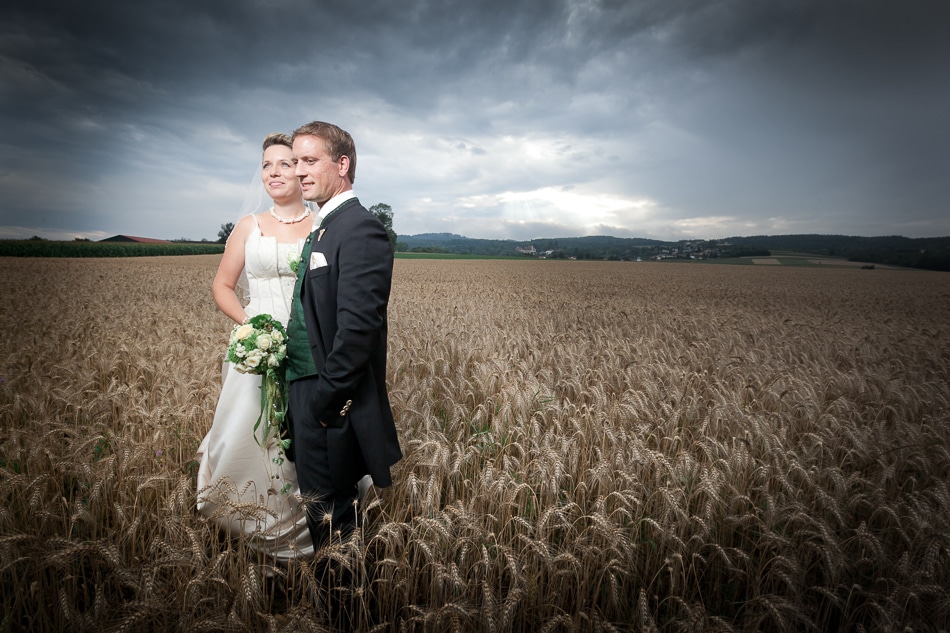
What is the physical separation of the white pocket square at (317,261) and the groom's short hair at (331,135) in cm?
45

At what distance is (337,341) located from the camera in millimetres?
2025

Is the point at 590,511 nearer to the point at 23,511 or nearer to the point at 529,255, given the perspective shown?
the point at 23,511

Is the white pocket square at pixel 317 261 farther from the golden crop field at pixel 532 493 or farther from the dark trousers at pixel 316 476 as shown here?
the golden crop field at pixel 532 493

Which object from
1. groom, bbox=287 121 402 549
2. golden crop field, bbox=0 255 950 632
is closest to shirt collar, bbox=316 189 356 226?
A: groom, bbox=287 121 402 549

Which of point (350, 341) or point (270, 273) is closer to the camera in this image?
point (350, 341)

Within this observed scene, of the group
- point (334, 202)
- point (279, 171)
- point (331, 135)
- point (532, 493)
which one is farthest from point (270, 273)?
point (532, 493)

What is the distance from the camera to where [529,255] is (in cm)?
8188

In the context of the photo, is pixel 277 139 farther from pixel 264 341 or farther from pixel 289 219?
pixel 264 341

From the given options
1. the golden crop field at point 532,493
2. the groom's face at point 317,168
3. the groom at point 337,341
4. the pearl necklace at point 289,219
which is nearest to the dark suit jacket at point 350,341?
the groom at point 337,341

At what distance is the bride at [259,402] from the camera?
272 cm

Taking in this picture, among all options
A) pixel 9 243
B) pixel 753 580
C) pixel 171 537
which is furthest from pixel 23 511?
pixel 9 243

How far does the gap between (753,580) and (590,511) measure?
953 mm

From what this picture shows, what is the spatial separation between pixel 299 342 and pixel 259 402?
0.70 m

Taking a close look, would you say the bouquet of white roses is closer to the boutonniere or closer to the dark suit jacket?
the dark suit jacket
